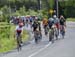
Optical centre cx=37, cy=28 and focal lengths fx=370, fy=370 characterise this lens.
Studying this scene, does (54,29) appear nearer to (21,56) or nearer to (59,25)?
(59,25)

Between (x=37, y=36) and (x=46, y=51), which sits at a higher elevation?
(x=46, y=51)


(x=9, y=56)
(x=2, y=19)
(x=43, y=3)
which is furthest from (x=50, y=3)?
(x=9, y=56)

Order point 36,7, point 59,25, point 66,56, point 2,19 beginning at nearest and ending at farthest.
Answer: point 66,56 < point 59,25 < point 2,19 < point 36,7

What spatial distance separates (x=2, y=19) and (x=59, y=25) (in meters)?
13.8

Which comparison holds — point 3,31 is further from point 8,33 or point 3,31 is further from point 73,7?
point 73,7

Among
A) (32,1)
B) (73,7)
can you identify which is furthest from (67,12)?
A: (32,1)

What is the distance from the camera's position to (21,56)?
18.2 metres

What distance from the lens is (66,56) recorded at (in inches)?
709

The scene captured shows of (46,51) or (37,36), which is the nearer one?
(46,51)

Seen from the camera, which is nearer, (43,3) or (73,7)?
(73,7)

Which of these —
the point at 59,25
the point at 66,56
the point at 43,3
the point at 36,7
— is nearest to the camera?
the point at 66,56

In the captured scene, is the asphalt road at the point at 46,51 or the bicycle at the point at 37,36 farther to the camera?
the bicycle at the point at 37,36

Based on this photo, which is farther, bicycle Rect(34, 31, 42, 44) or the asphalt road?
bicycle Rect(34, 31, 42, 44)

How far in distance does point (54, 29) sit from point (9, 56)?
10.9 metres
